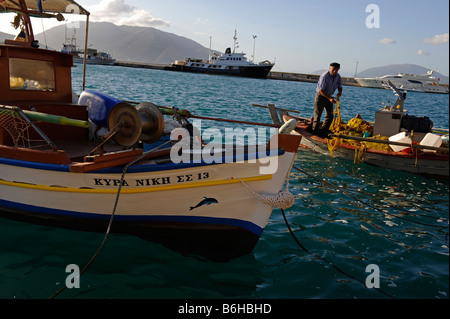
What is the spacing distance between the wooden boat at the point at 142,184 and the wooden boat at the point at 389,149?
5774mm

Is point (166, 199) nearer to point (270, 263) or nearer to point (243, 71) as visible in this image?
point (270, 263)

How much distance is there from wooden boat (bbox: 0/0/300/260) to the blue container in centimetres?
139

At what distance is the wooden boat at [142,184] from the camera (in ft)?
18.5

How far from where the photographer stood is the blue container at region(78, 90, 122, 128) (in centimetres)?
834

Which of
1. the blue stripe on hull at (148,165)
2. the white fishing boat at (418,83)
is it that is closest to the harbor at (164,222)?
the blue stripe on hull at (148,165)

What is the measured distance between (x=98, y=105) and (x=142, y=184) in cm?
328

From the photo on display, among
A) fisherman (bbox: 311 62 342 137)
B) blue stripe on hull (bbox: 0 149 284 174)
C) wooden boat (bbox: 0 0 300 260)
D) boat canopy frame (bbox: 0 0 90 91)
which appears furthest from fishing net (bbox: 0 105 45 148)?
fisherman (bbox: 311 62 342 137)

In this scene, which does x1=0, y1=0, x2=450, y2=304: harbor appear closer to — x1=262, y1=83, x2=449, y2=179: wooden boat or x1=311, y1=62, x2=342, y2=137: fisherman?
x1=262, y1=83, x2=449, y2=179: wooden boat

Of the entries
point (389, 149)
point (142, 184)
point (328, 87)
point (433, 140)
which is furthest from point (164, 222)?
point (389, 149)

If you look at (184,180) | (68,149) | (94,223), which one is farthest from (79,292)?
(68,149)

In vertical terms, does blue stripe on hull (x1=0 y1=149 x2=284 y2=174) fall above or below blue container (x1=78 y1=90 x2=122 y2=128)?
below

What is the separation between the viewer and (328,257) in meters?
6.38

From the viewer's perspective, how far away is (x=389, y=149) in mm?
12258
